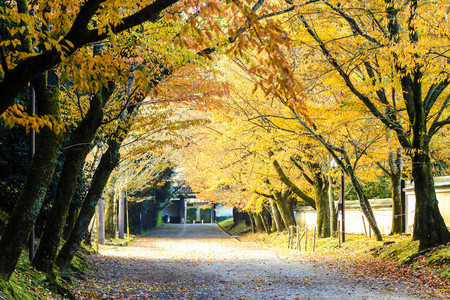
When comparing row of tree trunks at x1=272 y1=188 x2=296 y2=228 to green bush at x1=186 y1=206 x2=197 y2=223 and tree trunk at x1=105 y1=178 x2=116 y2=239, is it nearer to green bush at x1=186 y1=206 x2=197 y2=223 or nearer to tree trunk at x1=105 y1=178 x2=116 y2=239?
tree trunk at x1=105 y1=178 x2=116 y2=239

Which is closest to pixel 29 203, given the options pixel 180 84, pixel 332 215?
pixel 180 84

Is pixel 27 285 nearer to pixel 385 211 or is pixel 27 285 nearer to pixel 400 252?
pixel 400 252

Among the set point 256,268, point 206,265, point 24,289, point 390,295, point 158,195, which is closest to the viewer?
point 24,289

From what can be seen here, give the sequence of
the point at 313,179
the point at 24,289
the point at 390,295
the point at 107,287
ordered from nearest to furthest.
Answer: the point at 24,289, the point at 390,295, the point at 107,287, the point at 313,179

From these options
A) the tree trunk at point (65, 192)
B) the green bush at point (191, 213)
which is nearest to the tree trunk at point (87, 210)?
the tree trunk at point (65, 192)

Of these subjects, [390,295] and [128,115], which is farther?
[128,115]

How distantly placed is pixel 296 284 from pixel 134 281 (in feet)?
13.3

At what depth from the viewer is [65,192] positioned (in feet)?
26.7

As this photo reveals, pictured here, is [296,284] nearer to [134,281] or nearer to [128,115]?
[134,281]

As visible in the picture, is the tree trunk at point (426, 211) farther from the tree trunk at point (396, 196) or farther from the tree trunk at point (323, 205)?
the tree trunk at point (323, 205)

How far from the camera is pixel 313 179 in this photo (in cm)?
2050

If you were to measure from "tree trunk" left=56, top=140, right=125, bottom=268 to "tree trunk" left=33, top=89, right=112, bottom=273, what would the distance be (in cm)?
150

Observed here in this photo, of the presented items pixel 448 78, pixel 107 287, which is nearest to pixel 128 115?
pixel 107 287

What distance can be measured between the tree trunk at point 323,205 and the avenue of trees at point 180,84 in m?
2.56
